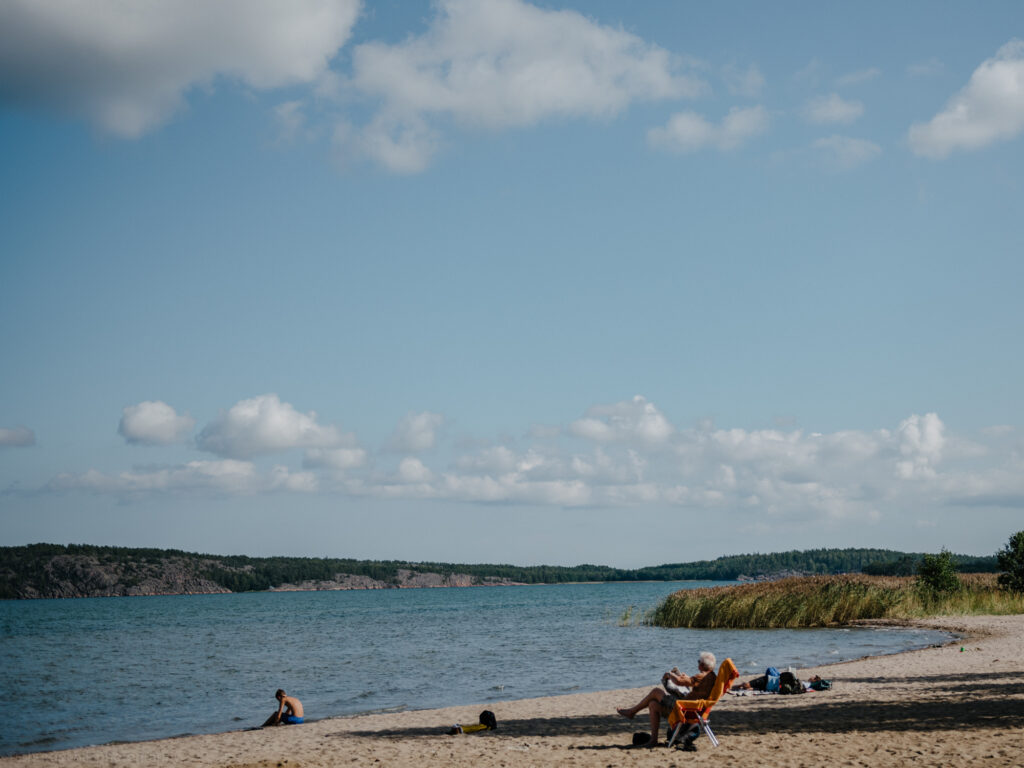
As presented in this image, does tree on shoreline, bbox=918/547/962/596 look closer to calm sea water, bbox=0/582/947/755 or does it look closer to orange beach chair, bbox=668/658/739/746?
calm sea water, bbox=0/582/947/755

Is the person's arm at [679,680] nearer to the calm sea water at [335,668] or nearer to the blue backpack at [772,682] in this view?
the blue backpack at [772,682]

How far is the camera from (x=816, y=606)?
40.1 metres

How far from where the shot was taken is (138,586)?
169375 mm

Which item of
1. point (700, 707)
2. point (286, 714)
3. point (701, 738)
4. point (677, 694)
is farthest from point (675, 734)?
point (286, 714)

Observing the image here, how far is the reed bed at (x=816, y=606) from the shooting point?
39719 millimetres

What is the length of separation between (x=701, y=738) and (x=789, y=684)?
5.58m

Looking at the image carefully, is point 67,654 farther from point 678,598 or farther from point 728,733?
point 728,733

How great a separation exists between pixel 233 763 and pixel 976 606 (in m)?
40.8

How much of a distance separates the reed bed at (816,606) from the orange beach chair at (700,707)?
97.3 feet

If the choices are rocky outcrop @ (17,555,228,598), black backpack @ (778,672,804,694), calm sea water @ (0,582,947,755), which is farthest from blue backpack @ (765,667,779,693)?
rocky outcrop @ (17,555,228,598)

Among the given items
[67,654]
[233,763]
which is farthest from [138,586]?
[233,763]

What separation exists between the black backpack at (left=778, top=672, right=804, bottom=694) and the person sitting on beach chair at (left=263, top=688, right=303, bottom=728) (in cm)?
1008

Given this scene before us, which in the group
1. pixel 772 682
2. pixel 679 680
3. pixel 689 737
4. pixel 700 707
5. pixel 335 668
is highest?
pixel 679 680

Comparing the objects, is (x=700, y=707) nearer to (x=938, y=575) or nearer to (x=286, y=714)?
(x=286, y=714)
